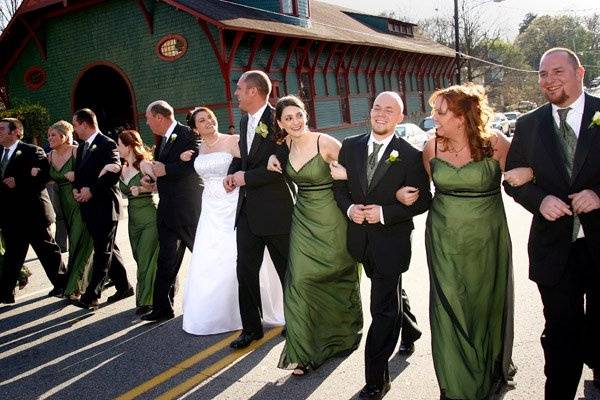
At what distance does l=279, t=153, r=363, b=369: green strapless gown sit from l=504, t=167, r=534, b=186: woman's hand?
140 cm

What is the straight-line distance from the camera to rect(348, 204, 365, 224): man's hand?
3814 millimetres

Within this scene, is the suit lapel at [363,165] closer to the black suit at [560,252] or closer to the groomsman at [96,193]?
the black suit at [560,252]

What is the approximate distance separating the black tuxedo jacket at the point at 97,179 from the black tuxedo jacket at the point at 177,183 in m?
0.90

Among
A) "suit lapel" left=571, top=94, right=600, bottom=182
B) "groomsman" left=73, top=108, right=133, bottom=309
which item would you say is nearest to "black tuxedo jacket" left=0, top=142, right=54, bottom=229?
"groomsman" left=73, top=108, right=133, bottom=309

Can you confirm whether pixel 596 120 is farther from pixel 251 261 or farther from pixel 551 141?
pixel 251 261

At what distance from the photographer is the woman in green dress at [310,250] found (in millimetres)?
4301

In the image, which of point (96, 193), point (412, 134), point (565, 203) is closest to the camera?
point (565, 203)

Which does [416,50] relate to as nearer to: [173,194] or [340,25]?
[340,25]

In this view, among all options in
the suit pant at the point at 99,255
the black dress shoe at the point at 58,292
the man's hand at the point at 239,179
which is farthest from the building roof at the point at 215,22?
the man's hand at the point at 239,179

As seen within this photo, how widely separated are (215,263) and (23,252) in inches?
122

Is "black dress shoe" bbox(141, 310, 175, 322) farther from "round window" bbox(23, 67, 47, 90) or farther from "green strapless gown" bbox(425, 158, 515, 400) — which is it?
"round window" bbox(23, 67, 47, 90)

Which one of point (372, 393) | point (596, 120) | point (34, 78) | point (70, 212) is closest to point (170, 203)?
point (70, 212)

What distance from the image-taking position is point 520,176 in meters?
3.39

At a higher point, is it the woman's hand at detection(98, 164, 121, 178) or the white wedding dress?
the woman's hand at detection(98, 164, 121, 178)
